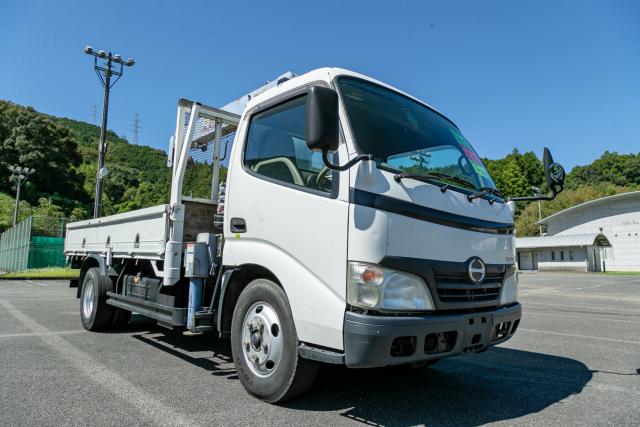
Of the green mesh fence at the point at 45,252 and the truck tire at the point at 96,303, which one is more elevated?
the green mesh fence at the point at 45,252

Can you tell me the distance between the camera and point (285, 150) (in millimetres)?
→ 3711

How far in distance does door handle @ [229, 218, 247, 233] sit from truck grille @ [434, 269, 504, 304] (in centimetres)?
170

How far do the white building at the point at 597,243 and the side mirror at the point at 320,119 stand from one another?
48181mm

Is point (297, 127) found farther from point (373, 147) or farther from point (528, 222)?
point (528, 222)

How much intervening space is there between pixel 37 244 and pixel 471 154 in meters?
28.8

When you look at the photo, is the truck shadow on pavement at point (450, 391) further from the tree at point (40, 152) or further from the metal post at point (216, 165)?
the tree at point (40, 152)

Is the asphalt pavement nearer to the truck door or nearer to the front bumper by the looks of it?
the front bumper

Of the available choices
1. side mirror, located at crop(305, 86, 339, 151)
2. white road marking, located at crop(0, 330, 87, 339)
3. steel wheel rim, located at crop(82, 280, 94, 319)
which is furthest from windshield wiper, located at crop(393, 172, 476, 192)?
white road marking, located at crop(0, 330, 87, 339)

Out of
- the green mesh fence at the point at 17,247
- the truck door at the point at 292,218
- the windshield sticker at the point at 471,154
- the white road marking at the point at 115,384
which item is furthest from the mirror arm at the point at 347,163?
the green mesh fence at the point at 17,247

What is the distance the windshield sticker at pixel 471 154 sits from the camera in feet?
13.5

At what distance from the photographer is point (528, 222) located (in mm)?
60312

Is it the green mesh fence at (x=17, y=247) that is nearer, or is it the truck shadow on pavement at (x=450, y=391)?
the truck shadow on pavement at (x=450, y=391)

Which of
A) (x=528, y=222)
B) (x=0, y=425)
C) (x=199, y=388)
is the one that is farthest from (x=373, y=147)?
(x=528, y=222)

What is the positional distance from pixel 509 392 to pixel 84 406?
354cm
